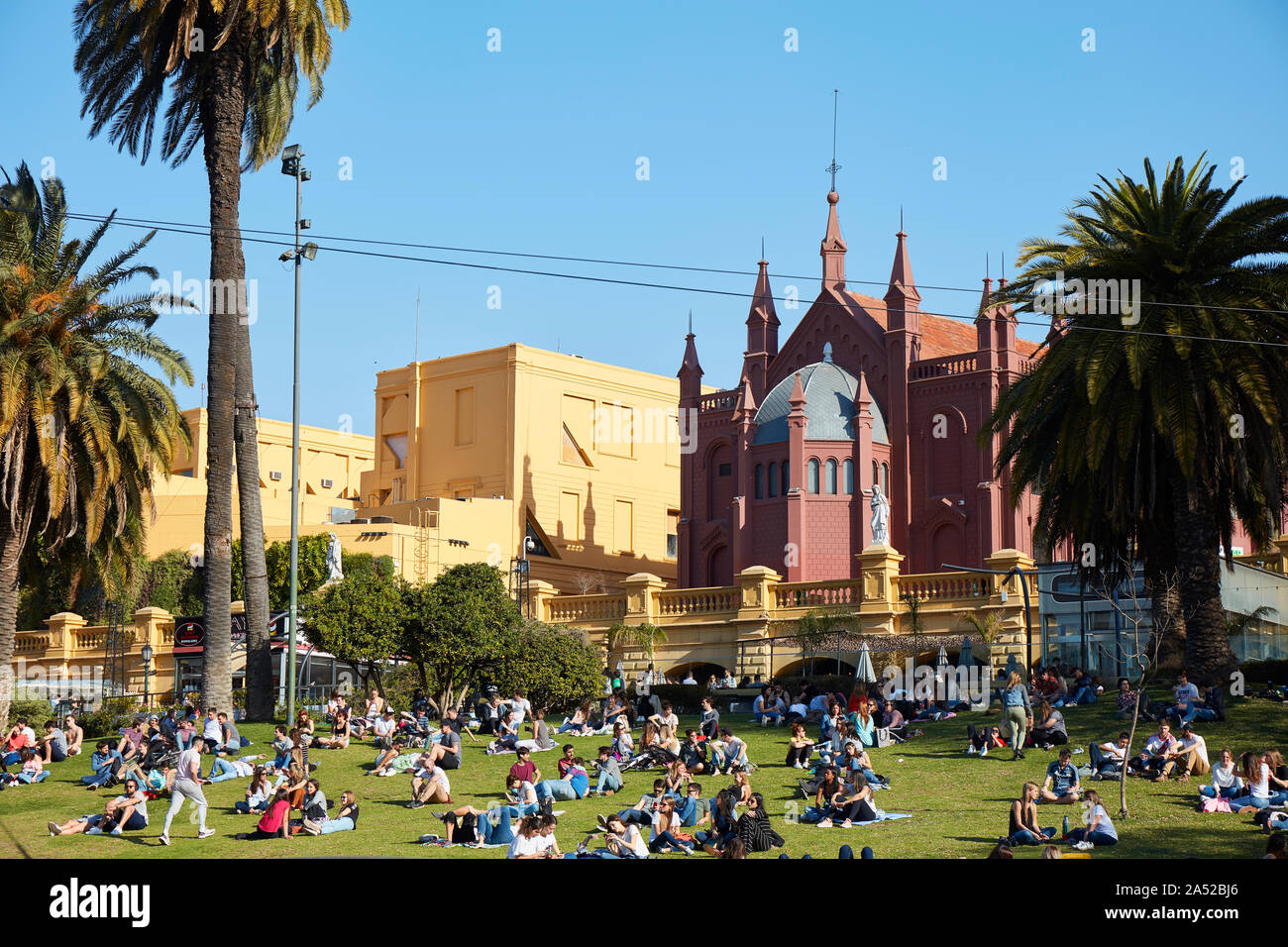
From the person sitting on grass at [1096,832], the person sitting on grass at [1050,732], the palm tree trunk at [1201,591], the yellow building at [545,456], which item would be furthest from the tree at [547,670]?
the yellow building at [545,456]

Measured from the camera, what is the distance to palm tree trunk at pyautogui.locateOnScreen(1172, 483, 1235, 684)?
90.9 feet

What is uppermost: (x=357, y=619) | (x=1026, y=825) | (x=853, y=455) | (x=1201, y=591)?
(x=853, y=455)

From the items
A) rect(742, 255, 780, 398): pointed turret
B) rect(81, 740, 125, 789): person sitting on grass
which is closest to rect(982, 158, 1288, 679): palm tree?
rect(81, 740, 125, 789): person sitting on grass

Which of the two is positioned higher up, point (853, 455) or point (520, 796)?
point (853, 455)

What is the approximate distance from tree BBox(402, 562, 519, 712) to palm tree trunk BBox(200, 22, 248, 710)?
494cm

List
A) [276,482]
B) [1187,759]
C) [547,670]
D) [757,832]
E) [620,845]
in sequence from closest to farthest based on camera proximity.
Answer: [620,845], [757,832], [1187,759], [547,670], [276,482]

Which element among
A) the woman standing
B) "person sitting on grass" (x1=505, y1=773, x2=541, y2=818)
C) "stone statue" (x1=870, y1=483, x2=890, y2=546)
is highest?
"stone statue" (x1=870, y1=483, x2=890, y2=546)

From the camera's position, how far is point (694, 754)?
24.2 meters

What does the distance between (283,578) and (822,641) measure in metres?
25.6

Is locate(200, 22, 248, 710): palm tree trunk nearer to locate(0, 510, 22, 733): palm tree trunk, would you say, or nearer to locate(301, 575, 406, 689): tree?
locate(301, 575, 406, 689): tree

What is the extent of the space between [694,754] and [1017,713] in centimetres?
518

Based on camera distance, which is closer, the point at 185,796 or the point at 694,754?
the point at 185,796

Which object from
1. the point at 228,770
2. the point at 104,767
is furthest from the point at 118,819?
the point at 104,767

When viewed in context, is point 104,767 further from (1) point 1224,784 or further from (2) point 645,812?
(1) point 1224,784
